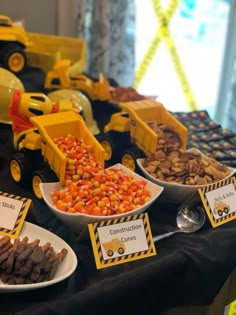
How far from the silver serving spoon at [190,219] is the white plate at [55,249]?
0.23 meters

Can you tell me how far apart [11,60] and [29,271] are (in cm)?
85

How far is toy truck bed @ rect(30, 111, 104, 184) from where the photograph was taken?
0.85 m

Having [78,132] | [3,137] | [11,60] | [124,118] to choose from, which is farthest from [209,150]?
[11,60]

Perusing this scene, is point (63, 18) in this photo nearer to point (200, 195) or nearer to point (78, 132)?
point (78, 132)

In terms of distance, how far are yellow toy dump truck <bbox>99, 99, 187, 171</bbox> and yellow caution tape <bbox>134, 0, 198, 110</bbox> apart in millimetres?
1187

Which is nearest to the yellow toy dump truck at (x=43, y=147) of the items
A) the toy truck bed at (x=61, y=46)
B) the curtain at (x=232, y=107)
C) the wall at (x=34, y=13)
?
the toy truck bed at (x=61, y=46)

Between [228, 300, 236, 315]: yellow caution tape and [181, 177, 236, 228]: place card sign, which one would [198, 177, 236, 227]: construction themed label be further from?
[228, 300, 236, 315]: yellow caution tape

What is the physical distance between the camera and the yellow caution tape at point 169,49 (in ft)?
7.13

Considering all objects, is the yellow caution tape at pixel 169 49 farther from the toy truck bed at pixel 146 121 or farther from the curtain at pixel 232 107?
the toy truck bed at pixel 146 121

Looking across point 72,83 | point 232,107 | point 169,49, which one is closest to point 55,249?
point 72,83

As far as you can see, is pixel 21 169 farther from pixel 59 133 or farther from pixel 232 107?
pixel 232 107

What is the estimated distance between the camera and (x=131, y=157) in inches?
38.3

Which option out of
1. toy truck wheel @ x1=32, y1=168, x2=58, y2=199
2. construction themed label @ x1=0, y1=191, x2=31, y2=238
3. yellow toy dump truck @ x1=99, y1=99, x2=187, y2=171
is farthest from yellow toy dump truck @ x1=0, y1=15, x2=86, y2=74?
construction themed label @ x1=0, y1=191, x2=31, y2=238

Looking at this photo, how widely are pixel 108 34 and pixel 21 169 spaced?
3.46 ft
